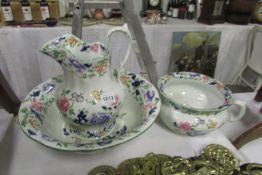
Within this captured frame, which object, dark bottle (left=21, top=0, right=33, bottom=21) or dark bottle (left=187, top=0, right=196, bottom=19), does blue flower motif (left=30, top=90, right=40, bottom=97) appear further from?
dark bottle (left=187, top=0, right=196, bottom=19)

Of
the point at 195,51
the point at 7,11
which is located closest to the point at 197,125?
the point at 195,51

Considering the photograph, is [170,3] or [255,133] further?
[170,3]

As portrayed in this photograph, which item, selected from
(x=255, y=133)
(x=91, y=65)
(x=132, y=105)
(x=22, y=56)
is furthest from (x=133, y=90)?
(x=22, y=56)

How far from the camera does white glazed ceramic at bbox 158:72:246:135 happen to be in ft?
1.44

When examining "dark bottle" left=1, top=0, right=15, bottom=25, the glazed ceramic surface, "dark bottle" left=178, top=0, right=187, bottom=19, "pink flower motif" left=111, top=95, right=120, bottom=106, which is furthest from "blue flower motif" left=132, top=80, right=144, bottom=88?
"dark bottle" left=178, top=0, right=187, bottom=19

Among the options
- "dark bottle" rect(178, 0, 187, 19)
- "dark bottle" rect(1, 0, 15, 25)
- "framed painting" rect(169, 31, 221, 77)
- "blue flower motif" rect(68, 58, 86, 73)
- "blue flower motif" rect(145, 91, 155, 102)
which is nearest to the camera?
"blue flower motif" rect(68, 58, 86, 73)

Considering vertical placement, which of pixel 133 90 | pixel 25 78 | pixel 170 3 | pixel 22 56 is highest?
pixel 170 3

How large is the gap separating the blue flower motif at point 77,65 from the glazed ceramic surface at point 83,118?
76 millimetres

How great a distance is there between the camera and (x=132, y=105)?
0.47 metres

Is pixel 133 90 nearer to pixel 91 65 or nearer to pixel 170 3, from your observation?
pixel 91 65

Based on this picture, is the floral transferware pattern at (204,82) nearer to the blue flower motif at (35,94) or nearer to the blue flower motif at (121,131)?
the blue flower motif at (121,131)

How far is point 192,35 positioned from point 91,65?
Answer: 38.2 inches

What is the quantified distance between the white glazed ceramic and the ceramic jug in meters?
0.14

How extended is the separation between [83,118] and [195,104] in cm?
30
